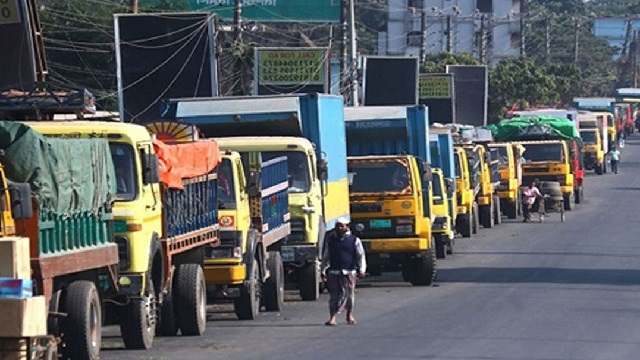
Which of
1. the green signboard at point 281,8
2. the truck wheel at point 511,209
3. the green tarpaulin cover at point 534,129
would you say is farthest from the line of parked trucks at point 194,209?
the green tarpaulin cover at point 534,129

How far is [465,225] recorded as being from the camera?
45.2m

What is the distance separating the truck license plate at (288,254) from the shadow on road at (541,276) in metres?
6.14

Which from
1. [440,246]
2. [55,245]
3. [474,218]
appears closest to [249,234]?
[55,245]

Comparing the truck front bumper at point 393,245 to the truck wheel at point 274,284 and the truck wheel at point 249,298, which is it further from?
the truck wheel at point 249,298

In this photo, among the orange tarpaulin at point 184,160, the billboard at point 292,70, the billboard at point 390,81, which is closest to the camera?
the orange tarpaulin at point 184,160

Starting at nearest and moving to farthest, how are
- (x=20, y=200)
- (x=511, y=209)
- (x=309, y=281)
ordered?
(x=20, y=200)
(x=309, y=281)
(x=511, y=209)

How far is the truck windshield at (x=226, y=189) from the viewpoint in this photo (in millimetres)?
22703

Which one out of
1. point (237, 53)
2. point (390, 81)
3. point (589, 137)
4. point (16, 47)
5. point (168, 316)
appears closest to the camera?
point (168, 316)

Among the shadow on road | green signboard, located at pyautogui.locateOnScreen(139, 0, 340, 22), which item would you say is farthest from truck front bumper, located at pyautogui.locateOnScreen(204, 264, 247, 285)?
green signboard, located at pyautogui.locateOnScreen(139, 0, 340, 22)

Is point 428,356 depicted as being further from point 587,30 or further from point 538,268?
point 587,30

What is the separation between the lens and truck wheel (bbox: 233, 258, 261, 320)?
23.0m

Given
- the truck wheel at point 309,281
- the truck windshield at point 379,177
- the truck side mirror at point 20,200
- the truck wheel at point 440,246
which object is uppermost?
the truck side mirror at point 20,200

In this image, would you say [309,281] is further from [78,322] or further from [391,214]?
[78,322]

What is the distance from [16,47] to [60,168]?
39.9 feet
